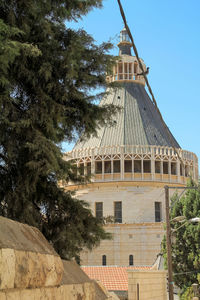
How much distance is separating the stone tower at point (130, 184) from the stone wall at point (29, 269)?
160 feet

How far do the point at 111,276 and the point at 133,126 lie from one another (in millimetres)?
36598

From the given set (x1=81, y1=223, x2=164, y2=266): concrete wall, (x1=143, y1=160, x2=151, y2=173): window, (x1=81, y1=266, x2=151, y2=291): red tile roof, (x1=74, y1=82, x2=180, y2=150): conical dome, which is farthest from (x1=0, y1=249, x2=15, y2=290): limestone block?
(x1=74, y1=82, x2=180, y2=150): conical dome

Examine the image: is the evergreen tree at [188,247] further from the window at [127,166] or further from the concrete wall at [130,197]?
the window at [127,166]

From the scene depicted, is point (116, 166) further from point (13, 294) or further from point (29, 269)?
point (13, 294)

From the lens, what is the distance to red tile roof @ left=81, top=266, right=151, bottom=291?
28398 millimetres

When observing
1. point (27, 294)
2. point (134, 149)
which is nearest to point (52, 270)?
point (27, 294)

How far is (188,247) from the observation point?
3600cm

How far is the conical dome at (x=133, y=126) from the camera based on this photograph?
63156 mm

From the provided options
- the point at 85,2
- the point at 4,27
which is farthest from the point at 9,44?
the point at 85,2

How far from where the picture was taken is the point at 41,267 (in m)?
3.87

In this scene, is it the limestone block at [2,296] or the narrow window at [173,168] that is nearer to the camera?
the limestone block at [2,296]

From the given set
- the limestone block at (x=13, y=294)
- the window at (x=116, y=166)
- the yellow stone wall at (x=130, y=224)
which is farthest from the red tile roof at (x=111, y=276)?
the window at (x=116, y=166)

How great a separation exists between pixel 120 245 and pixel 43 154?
48419 mm

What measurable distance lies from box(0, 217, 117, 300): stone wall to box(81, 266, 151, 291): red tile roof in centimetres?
2443
